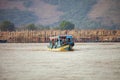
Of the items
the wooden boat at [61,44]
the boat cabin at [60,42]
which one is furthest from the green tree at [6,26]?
the wooden boat at [61,44]

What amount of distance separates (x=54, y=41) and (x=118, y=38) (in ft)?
214

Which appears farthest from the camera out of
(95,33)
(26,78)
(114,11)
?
(114,11)

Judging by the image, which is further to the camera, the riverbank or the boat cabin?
the riverbank

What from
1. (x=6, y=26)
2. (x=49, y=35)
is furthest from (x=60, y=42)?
(x=6, y=26)

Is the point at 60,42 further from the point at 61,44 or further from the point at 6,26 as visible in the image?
the point at 6,26

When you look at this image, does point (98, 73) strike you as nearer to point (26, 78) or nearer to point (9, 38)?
point (26, 78)

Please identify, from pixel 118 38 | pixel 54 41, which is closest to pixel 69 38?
pixel 54 41

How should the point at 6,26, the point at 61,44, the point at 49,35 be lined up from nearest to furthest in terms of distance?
the point at 61,44, the point at 49,35, the point at 6,26

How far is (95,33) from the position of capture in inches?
4776

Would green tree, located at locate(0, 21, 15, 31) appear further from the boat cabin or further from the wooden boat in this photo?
the wooden boat

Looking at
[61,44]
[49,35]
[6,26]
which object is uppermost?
[6,26]

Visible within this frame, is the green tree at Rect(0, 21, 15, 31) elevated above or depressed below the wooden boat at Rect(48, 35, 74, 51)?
above

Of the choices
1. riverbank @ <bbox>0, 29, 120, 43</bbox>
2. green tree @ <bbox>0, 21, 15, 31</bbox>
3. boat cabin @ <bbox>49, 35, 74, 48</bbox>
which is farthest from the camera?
green tree @ <bbox>0, 21, 15, 31</bbox>

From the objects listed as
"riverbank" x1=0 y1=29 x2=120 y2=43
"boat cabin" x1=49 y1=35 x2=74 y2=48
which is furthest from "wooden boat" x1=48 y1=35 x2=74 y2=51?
"riverbank" x1=0 y1=29 x2=120 y2=43
